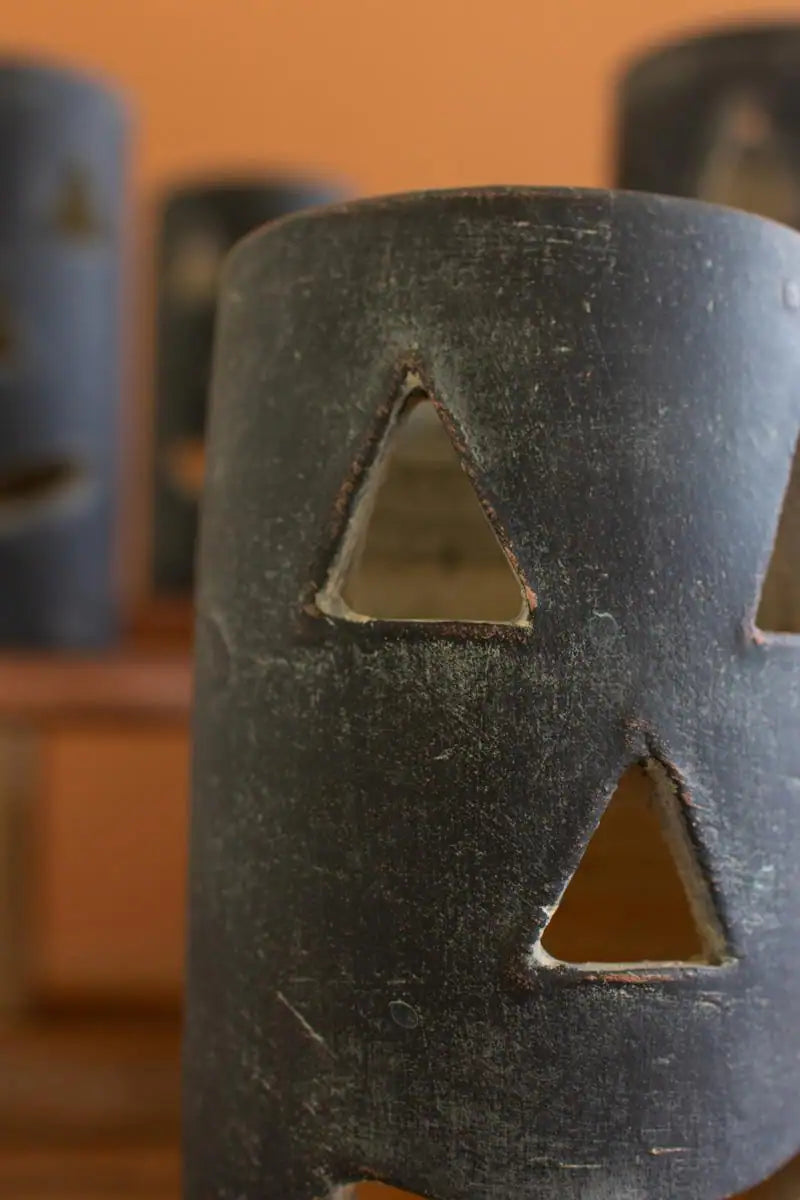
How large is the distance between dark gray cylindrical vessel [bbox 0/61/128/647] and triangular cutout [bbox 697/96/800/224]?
500 mm

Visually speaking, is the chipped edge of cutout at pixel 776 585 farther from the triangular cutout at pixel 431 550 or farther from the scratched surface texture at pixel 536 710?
the triangular cutout at pixel 431 550

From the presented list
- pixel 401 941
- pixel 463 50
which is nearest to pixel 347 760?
pixel 401 941

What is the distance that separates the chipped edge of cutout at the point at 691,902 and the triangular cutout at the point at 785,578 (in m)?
0.16

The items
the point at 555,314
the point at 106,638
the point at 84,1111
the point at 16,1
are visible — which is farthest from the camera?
the point at 16,1

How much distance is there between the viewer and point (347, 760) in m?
0.55

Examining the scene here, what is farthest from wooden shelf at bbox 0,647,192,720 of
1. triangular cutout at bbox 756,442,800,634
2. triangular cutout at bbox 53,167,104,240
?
triangular cutout at bbox 756,442,800,634

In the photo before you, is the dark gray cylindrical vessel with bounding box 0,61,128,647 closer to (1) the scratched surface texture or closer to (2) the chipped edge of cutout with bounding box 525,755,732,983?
(1) the scratched surface texture

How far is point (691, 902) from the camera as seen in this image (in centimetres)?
56

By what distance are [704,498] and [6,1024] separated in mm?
845

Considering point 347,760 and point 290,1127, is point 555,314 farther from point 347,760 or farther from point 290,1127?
point 290,1127

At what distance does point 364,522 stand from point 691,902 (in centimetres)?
22

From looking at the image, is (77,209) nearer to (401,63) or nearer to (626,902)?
(401,63)

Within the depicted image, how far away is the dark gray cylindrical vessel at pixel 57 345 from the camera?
42.0 inches

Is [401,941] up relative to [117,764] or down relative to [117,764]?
up
